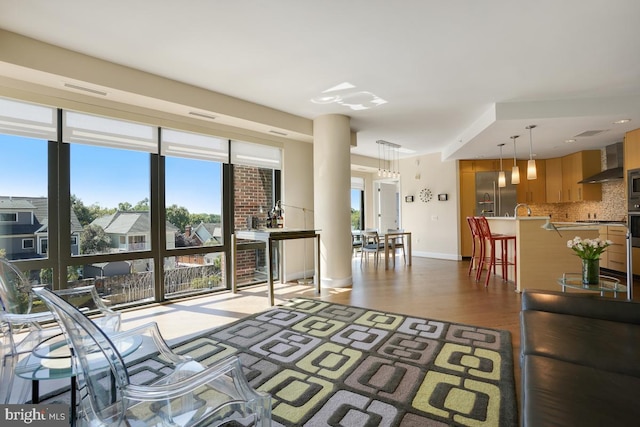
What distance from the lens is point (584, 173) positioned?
670 centimetres

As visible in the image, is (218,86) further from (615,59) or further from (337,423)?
(615,59)

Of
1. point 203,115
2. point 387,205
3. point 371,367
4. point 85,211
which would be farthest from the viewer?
point 387,205

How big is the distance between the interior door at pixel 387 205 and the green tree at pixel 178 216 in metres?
6.19

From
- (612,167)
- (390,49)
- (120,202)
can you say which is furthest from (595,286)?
(120,202)

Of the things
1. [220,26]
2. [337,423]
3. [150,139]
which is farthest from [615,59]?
[150,139]

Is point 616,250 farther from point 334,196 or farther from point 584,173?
point 334,196

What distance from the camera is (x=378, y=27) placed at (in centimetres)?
272

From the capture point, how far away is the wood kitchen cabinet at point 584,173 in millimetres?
6672

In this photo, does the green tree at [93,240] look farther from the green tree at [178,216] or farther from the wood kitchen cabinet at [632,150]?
the wood kitchen cabinet at [632,150]

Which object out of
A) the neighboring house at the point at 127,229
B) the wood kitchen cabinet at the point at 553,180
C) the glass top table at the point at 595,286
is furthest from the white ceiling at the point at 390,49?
the wood kitchen cabinet at the point at 553,180

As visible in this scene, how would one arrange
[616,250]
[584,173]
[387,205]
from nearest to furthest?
[616,250] < [584,173] < [387,205]

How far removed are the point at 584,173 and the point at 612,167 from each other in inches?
20.7

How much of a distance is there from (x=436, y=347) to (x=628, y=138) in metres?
5.72

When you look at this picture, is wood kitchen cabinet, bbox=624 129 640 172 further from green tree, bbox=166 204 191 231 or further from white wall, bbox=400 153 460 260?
green tree, bbox=166 204 191 231
